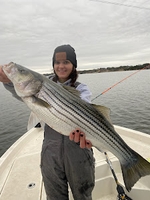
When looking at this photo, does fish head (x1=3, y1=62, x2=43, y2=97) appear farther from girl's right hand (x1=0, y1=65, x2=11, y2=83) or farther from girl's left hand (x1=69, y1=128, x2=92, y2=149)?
girl's left hand (x1=69, y1=128, x2=92, y2=149)

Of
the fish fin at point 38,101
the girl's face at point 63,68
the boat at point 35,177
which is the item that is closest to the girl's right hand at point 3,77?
the fish fin at point 38,101

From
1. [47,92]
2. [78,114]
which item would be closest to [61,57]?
[47,92]

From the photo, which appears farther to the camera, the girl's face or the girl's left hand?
the girl's face

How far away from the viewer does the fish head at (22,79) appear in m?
2.74

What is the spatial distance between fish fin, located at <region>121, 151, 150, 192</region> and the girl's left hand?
2.35ft

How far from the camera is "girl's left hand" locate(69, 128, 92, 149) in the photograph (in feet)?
8.48

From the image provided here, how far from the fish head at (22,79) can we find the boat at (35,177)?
2532 mm

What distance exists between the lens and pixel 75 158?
9.09 feet

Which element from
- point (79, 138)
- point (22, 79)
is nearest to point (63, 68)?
point (22, 79)

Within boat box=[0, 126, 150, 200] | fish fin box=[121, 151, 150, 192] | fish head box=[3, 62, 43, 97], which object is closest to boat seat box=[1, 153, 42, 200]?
boat box=[0, 126, 150, 200]

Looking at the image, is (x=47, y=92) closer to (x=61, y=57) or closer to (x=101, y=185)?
(x=61, y=57)

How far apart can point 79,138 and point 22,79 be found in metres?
1.19

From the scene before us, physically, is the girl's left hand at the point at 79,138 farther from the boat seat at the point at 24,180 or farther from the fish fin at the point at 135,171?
the boat seat at the point at 24,180

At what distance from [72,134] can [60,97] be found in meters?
0.56
